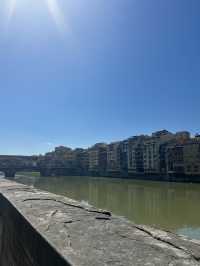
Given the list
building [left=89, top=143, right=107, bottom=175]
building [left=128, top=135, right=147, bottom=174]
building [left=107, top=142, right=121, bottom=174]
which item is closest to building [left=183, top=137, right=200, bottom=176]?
building [left=128, top=135, right=147, bottom=174]

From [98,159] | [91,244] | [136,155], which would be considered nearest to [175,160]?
[136,155]

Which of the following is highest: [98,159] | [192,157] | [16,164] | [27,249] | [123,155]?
[123,155]

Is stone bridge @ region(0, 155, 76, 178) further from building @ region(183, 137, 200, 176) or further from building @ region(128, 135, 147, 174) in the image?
building @ region(183, 137, 200, 176)

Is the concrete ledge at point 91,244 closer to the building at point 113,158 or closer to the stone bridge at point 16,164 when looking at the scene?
the stone bridge at point 16,164

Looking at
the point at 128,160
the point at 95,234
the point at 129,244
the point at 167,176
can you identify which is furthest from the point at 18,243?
the point at 128,160

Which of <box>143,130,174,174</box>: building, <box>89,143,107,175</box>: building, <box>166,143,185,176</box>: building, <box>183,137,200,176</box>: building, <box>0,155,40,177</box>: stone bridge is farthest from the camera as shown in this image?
<box>89,143,107,175</box>: building

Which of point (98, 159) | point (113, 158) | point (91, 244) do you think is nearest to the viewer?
point (91, 244)

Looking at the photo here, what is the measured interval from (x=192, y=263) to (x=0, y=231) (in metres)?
3.48

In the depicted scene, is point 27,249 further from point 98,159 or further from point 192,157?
point 98,159

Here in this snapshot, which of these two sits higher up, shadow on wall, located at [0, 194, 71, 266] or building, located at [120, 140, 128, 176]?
building, located at [120, 140, 128, 176]

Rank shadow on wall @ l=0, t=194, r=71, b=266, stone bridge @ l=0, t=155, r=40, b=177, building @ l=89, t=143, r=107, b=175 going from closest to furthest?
shadow on wall @ l=0, t=194, r=71, b=266
stone bridge @ l=0, t=155, r=40, b=177
building @ l=89, t=143, r=107, b=175

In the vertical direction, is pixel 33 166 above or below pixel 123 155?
below

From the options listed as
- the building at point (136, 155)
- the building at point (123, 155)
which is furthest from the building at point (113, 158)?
the building at point (136, 155)

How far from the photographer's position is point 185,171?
2511 inches
